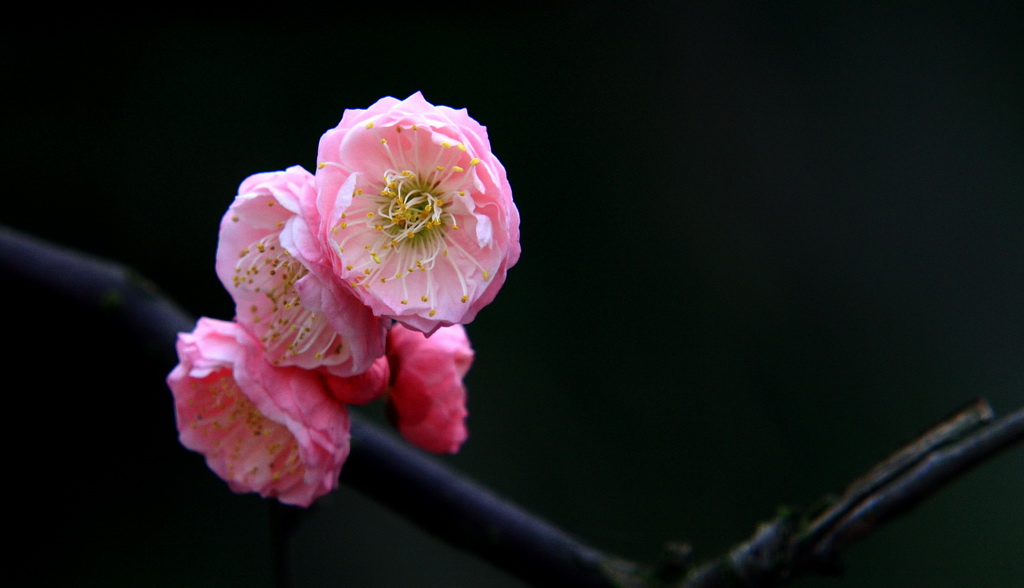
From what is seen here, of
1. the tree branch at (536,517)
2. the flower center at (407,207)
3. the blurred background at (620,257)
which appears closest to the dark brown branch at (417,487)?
the tree branch at (536,517)

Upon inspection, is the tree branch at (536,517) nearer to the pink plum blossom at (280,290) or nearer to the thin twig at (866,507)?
the thin twig at (866,507)

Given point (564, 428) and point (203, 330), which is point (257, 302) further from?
point (564, 428)

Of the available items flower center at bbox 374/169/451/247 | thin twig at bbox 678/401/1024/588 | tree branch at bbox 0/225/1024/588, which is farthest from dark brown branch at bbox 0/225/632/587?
flower center at bbox 374/169/451/247

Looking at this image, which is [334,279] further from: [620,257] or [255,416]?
[620,257]

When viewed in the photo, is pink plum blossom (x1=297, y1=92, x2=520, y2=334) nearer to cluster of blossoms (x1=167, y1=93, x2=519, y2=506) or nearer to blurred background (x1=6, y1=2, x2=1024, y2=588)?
cluster of blossoms (x1=167, y1=93, x2=519, y2=506)

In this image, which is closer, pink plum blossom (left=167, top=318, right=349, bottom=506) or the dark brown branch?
pink plum blossom (left=167, top=318, right=349, bottom=506)

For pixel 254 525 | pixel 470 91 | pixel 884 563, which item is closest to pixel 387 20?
pixel 470 91
